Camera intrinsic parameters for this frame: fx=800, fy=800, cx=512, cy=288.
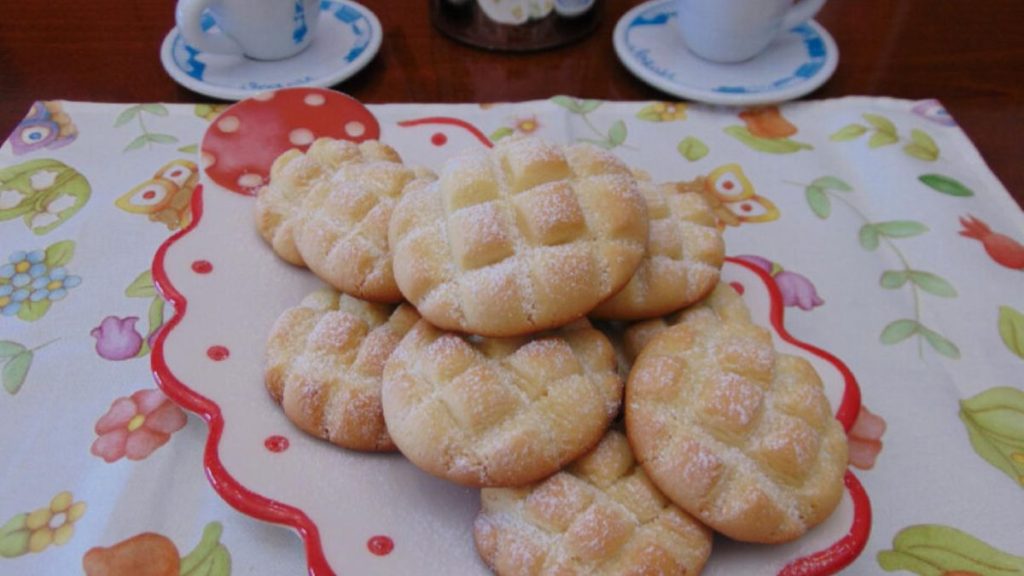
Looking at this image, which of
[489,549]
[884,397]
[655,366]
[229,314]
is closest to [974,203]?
[884,397]

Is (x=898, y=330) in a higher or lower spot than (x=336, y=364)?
lower

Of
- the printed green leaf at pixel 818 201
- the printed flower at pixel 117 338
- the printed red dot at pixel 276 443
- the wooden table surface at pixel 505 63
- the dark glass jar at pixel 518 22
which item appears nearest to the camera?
the printed red dot at pixel 276 443

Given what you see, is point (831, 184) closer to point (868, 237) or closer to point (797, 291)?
point (868, 237)

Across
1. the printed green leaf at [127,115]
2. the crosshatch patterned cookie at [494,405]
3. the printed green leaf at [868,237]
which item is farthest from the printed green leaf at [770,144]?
the printed green leaf at [127,115]

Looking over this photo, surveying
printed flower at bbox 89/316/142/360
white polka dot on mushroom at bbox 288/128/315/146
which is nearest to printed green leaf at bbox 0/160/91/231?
printed flower at bbox 89/316/142/360

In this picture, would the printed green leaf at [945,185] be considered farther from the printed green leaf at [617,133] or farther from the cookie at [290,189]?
the cookie at [290,189]

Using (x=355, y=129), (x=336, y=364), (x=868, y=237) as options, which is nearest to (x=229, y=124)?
(x=355, y=129)

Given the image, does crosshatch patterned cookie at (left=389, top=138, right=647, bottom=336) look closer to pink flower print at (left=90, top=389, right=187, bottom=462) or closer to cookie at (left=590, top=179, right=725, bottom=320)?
cookie at (left=590, top=179, right=725, bottom=320)
